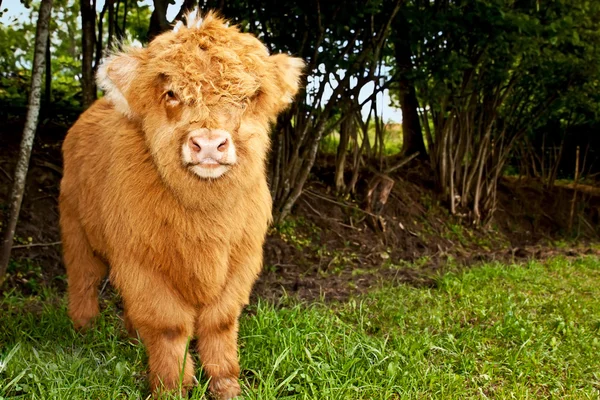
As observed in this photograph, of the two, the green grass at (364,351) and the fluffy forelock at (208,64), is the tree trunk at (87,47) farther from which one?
the fluffy forelock at (208,64)

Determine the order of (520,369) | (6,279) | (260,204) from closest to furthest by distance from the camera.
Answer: (260,204) → (520,369) → (6,279)

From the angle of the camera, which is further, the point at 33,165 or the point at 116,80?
Result: the point at 33,165

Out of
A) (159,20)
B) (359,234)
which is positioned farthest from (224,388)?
(359,234)

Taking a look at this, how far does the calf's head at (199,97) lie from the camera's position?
8.34ft

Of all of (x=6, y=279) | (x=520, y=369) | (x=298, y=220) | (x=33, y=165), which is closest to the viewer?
(x=520, y=369)

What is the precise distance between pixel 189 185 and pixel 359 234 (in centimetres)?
495

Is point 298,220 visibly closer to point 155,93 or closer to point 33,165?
point 33,165

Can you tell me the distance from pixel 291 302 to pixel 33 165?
3.16 meters

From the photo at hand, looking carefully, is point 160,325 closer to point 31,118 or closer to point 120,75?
point 120,75

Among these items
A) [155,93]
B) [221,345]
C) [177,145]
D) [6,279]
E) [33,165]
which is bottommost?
[6,279]

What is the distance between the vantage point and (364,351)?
344 centimetres

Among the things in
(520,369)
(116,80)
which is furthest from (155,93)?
(520,369)

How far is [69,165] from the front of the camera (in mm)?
3760

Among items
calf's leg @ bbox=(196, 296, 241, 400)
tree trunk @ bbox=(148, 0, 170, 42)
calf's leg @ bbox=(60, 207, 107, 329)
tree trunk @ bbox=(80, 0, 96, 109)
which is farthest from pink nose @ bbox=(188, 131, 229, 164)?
tree trunk @ bbox=(80, 0, 96, 109)
